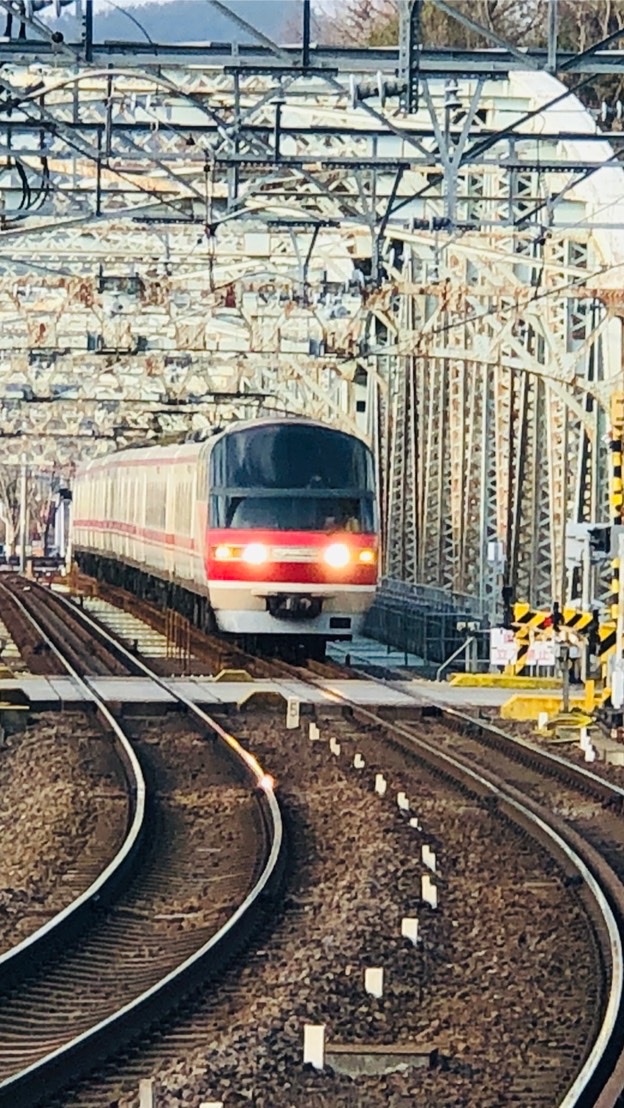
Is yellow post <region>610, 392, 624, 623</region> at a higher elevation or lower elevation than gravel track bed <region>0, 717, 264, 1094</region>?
higher

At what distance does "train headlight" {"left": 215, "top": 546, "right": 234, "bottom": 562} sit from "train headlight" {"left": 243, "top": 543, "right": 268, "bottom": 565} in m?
0.17

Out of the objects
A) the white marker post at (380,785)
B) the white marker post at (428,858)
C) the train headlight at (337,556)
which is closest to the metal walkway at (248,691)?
the train headlight at (337,556)

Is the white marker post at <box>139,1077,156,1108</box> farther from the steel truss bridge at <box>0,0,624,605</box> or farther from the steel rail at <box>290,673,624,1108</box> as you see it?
the steel truss bridge at <box>0,0,624,605</box>

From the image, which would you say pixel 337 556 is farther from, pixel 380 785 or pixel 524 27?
pixel 524 27

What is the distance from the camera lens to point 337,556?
25734mm

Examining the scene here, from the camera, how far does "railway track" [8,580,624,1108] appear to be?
827 centimetres

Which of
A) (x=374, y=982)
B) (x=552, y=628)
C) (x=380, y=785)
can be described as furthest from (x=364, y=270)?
(x=374, y=982)

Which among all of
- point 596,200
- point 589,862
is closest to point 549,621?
point 596,200

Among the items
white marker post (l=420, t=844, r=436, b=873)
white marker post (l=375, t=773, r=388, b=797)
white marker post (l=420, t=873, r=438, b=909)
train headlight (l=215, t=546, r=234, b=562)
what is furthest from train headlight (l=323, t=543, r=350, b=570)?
white marker post (l=420, t=873, r=438, b=909)

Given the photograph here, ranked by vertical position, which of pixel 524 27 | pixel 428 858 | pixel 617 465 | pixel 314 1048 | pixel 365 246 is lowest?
pixel 428 858

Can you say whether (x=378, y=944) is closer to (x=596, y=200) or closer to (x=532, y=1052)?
(x=532, y=1052)

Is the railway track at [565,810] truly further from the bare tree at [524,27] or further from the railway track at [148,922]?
the bare tree at [524,27]

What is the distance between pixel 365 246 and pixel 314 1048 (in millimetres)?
27763

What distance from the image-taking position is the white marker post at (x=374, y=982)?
9.34 meters
